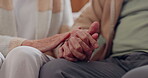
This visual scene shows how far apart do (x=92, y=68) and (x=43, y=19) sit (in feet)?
1.37

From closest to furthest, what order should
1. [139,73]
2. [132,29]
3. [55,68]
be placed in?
[139,73] < [55,68] < [132,29]

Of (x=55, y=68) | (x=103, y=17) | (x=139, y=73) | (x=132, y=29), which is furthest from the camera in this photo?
(x=103, y=17)

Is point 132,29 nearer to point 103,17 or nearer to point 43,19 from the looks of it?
point 103,17

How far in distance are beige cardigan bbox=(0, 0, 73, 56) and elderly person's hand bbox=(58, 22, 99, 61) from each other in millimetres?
219

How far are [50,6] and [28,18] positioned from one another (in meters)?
0.10

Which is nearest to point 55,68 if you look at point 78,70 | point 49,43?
point 78,70

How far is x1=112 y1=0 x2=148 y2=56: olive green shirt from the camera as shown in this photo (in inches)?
45.6

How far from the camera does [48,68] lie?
40.9 inches

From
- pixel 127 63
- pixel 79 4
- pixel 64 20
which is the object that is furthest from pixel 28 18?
pixel 79 4

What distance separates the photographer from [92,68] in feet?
3.51

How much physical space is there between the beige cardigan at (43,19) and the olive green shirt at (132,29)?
28 cm

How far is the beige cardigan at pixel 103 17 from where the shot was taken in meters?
1.28

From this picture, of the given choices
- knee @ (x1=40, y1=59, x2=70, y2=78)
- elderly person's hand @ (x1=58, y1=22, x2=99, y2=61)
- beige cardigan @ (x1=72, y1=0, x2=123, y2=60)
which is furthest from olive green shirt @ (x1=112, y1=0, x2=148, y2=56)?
knee @ (x1=40, y1=59, x2=70, y2=78)

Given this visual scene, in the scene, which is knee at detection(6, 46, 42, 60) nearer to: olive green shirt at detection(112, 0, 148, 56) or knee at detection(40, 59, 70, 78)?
knee at detection(40, 59, 70, 78)
